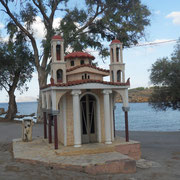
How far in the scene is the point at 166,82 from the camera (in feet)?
78.8

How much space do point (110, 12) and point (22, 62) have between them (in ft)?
43.7

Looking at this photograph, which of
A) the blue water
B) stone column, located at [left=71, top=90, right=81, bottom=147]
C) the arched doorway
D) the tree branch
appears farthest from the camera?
the blue water

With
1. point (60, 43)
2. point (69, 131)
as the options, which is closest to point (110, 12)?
point (60, 43)

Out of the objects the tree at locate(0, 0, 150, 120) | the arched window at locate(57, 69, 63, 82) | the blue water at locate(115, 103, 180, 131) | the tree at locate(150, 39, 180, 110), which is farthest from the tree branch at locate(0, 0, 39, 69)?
the arched window at locate(57, 69, 63, 82)

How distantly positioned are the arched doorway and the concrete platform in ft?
2.46

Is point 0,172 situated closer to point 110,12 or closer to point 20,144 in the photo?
point 20,144

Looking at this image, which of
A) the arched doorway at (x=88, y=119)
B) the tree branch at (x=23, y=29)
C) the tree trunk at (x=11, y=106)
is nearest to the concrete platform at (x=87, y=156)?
the arched doorway at (x=88, y=119)

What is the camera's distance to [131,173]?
375 inches

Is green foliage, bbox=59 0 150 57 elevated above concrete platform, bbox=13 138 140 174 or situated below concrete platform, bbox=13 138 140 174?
above

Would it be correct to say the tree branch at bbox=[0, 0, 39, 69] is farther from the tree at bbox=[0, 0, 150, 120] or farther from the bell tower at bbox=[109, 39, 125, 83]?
the bell tower at bbox=[109, 39, 125, 83]

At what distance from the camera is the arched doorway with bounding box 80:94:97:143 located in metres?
12.6

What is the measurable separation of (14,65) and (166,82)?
67.4 ft

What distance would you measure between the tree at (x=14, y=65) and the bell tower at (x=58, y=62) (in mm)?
17751

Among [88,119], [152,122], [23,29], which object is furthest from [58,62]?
[152,122]
